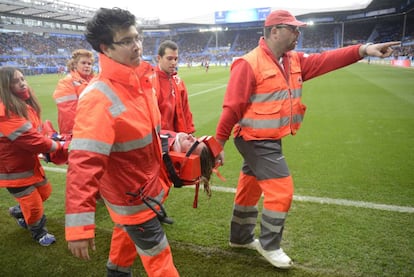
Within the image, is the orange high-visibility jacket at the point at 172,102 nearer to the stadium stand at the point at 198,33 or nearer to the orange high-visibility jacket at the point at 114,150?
the orange high-visibility jacket at the point at 114,150

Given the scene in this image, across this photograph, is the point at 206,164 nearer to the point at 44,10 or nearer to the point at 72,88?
the point at 72,88

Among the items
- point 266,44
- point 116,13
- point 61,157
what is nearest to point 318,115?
point 266,44

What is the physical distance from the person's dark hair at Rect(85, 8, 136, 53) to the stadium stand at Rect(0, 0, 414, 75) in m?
44.5

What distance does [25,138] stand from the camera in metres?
2.98

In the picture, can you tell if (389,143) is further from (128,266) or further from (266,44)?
(128,266)

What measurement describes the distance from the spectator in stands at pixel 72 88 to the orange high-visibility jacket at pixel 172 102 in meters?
1.20

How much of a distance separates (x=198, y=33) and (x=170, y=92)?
76.9 m

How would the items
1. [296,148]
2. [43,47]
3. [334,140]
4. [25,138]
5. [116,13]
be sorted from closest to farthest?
[116,13], [25,138], [296,148], [334,140], [43,47]

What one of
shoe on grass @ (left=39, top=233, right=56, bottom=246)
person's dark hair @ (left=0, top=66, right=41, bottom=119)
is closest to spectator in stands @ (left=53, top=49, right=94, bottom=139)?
person's dark hair @ (left=0, top=66, right=41, bottom=119)

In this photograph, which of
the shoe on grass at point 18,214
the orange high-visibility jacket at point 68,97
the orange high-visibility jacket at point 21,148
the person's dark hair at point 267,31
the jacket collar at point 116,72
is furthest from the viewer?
the orange high-visibility jacket at point 68,97

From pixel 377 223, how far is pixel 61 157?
11.8 feet

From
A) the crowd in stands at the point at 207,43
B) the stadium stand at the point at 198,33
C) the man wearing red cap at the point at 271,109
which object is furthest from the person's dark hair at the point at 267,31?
the crowd in stands at the point at 207,43

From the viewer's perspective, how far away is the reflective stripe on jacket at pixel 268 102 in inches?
108

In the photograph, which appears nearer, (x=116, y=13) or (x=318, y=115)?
(x=116, y=13)
